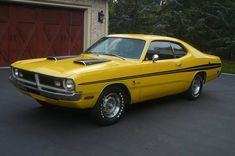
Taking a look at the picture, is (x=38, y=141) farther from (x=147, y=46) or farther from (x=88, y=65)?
(x=147, y=46)

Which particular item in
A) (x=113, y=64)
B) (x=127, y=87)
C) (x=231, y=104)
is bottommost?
(x=231, y=104)

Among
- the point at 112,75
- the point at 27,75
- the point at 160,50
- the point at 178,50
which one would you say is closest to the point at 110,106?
the point at 112,75

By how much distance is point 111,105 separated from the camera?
21.0 ft

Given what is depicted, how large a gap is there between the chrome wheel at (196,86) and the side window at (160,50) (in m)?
1.24

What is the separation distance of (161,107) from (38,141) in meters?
3.34

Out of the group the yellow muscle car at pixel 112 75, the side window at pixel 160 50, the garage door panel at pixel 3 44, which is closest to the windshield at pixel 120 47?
the yellow muscle car at pixel 112 75

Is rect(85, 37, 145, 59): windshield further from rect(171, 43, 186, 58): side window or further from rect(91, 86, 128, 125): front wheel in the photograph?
rect(171, 43, 186, 58): side window

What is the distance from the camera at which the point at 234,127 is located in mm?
6621

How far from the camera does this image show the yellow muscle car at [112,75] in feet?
18.8

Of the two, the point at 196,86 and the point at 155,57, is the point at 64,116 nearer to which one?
the point at 155,57

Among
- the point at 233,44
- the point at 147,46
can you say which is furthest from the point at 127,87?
the point at 233,44

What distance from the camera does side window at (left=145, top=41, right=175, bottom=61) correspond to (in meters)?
7.24

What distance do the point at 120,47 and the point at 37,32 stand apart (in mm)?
7406

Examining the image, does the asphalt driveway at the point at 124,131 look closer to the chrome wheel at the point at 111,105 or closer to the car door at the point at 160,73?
the chrome wheel at the point at 111,105
